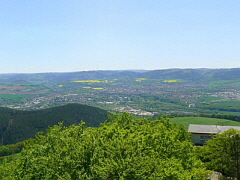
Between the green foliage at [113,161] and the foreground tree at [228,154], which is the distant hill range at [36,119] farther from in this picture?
the foreground tree at [228,154]

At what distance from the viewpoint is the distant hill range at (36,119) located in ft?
506

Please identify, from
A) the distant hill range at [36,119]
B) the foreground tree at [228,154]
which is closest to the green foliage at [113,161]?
the foreground tree at [228,154]

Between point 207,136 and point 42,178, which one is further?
point 207,136

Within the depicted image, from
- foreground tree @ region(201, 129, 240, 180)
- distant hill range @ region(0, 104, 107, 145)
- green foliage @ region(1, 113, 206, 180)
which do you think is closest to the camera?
green foliage @ region(1, 113, 206, 180)

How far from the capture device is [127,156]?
22.0 m

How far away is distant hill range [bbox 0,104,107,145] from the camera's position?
154250 millimetres

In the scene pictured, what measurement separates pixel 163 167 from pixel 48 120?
158m

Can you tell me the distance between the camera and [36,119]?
169 m

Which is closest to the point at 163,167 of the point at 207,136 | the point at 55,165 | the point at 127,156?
the point at 127,156

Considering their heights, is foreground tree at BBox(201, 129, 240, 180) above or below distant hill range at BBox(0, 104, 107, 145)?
above

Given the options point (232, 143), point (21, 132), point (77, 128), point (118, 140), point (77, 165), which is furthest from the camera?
point (21, 132)

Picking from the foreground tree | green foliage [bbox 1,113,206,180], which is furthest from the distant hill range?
the foreground tree

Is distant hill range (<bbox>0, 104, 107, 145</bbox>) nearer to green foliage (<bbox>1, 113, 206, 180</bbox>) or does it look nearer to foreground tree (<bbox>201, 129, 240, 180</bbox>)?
green foliage (<bbox>1, 113, 206, 180</bbox>)

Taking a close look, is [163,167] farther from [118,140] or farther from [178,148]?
[178,148]
